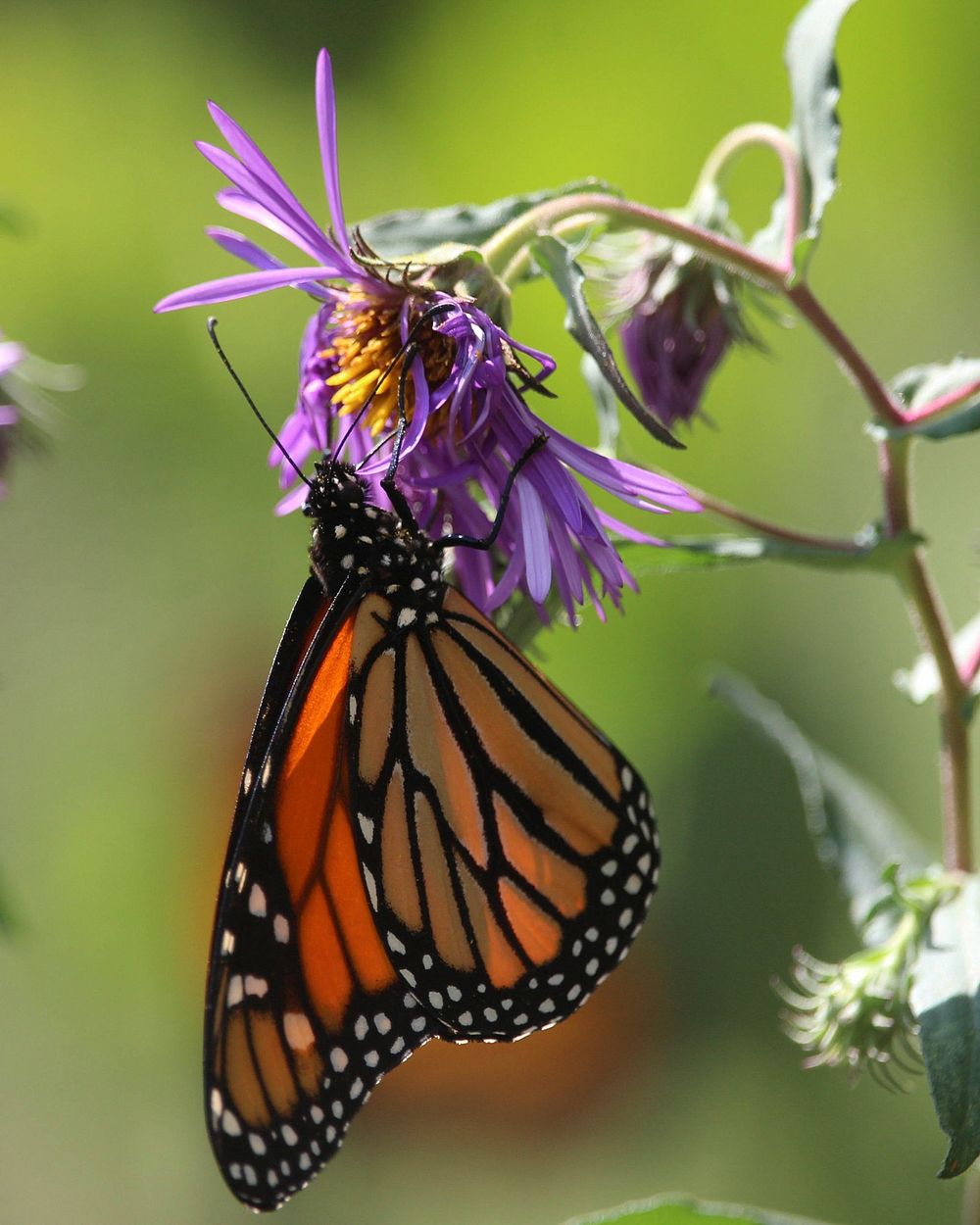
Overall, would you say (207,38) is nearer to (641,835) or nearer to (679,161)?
(679,161)

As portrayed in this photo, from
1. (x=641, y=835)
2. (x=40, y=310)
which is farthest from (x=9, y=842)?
(x=641, y=835)

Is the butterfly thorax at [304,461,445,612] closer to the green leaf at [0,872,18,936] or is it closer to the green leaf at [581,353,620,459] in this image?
the green leaf at [581,353,620,459]

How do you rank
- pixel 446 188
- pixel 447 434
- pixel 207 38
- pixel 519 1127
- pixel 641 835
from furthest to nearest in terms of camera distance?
1. pixel 207 38
2. pixel 446 188
3. pixel 519 1127
4. pixel 641 835
5. pixel 447 434

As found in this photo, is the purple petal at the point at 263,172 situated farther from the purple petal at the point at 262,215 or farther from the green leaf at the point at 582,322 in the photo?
the green leaf at the point at 582,322

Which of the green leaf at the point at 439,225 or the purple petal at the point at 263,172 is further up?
the purple petal at the point at 263,172

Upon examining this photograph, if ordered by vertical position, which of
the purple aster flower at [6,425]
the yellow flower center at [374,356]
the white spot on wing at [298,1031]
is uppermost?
the purple aster flower at [6,425]

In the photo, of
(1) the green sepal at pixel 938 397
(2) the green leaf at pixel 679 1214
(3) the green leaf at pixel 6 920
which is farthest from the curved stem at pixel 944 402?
(3) the green leaf at pixel 6 920

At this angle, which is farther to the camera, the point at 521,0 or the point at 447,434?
the point at 521,0
